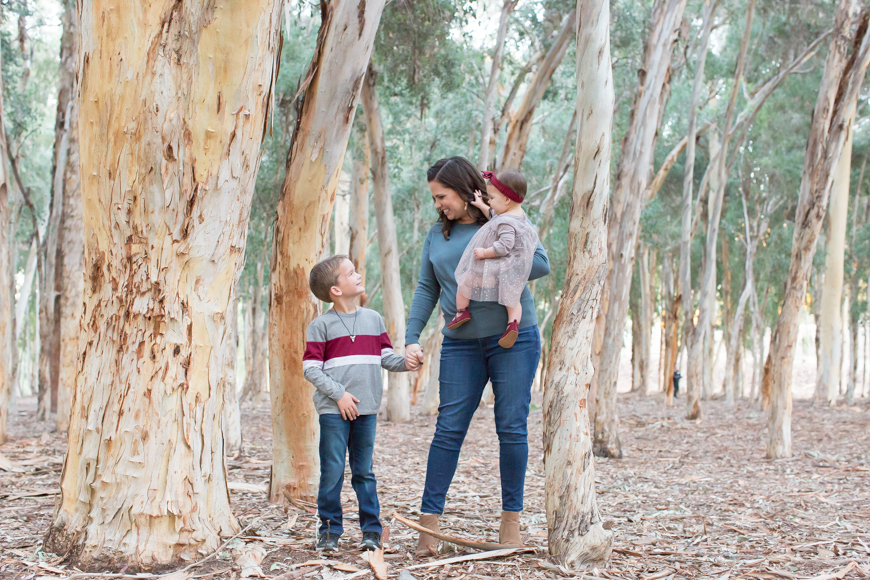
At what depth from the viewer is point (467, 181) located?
3.02 metres

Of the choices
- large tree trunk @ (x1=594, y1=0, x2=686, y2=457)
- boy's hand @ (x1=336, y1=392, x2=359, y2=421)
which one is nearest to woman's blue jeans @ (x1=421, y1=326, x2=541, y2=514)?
boy's hand @ (x1=336, y1=392, x2=359, y2=421)

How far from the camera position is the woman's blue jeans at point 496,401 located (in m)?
2.85

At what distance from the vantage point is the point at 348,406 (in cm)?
286

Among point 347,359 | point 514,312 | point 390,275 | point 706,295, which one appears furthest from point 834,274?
point 347,359

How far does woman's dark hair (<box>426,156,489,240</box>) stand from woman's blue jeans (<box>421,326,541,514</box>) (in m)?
0.54

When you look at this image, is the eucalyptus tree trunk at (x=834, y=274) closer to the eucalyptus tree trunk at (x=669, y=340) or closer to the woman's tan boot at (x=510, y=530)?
the eucalyptus tree trunk at (x=669, y=340)

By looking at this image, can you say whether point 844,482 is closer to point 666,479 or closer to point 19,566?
point 666,479

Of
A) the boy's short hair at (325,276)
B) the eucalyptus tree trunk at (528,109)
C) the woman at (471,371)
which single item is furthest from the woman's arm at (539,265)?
the eucalyptus tree trunk at (528,109)

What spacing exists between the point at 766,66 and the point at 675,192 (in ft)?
17.6

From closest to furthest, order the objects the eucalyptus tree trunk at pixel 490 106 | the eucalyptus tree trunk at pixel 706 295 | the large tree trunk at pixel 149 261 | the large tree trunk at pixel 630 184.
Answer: the large tree trunk at pixel 149 261 → the large tree trunk at pixel 630 184 → the eucalyptus tree trunk at pixel 490 106 → the eucalyptus tree trunk at pixel 706 295

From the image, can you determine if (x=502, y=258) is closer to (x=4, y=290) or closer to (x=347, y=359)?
(x=347, y=359)

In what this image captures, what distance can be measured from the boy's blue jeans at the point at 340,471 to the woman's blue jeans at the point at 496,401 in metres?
0.24

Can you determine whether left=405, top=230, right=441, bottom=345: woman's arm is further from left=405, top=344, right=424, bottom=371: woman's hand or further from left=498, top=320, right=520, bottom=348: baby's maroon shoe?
left=498, top=320, right=520, bottom=348: baby's maroon shoe

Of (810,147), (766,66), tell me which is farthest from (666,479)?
(766,66)
